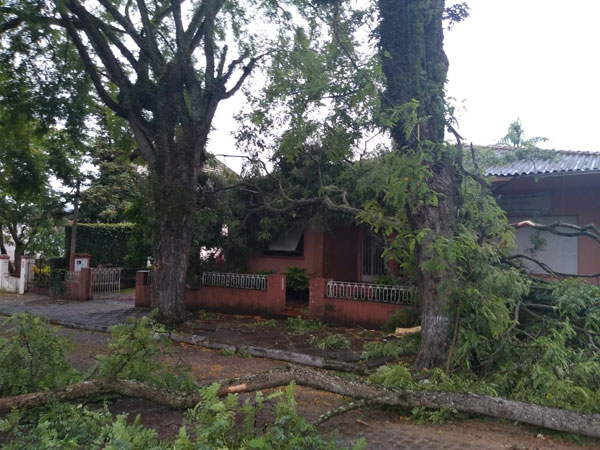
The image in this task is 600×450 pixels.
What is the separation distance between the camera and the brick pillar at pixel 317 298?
1125 centimetres

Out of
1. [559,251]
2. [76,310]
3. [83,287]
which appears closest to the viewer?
[559,251]

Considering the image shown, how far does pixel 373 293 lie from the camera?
1059 centimetres

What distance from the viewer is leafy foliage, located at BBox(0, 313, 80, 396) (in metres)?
5.10

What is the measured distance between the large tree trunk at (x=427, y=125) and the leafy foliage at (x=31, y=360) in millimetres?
4571

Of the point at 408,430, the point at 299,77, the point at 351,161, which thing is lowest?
the point at 408,430

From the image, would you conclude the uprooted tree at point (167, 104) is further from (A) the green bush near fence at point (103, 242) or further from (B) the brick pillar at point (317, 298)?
(A) the green bush near fence at point (103, 242)

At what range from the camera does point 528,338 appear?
19.5 ft

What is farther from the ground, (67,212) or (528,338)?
(67,212)

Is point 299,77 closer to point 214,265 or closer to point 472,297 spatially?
point 472,297

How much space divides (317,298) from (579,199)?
20.9 ft

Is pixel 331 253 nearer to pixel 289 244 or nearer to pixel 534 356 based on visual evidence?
pixel 289 244

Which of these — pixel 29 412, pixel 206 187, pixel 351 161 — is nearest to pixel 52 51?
pixel 206 187

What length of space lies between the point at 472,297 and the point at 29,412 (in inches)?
204

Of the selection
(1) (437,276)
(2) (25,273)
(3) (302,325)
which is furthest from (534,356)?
(2) (25,273)
